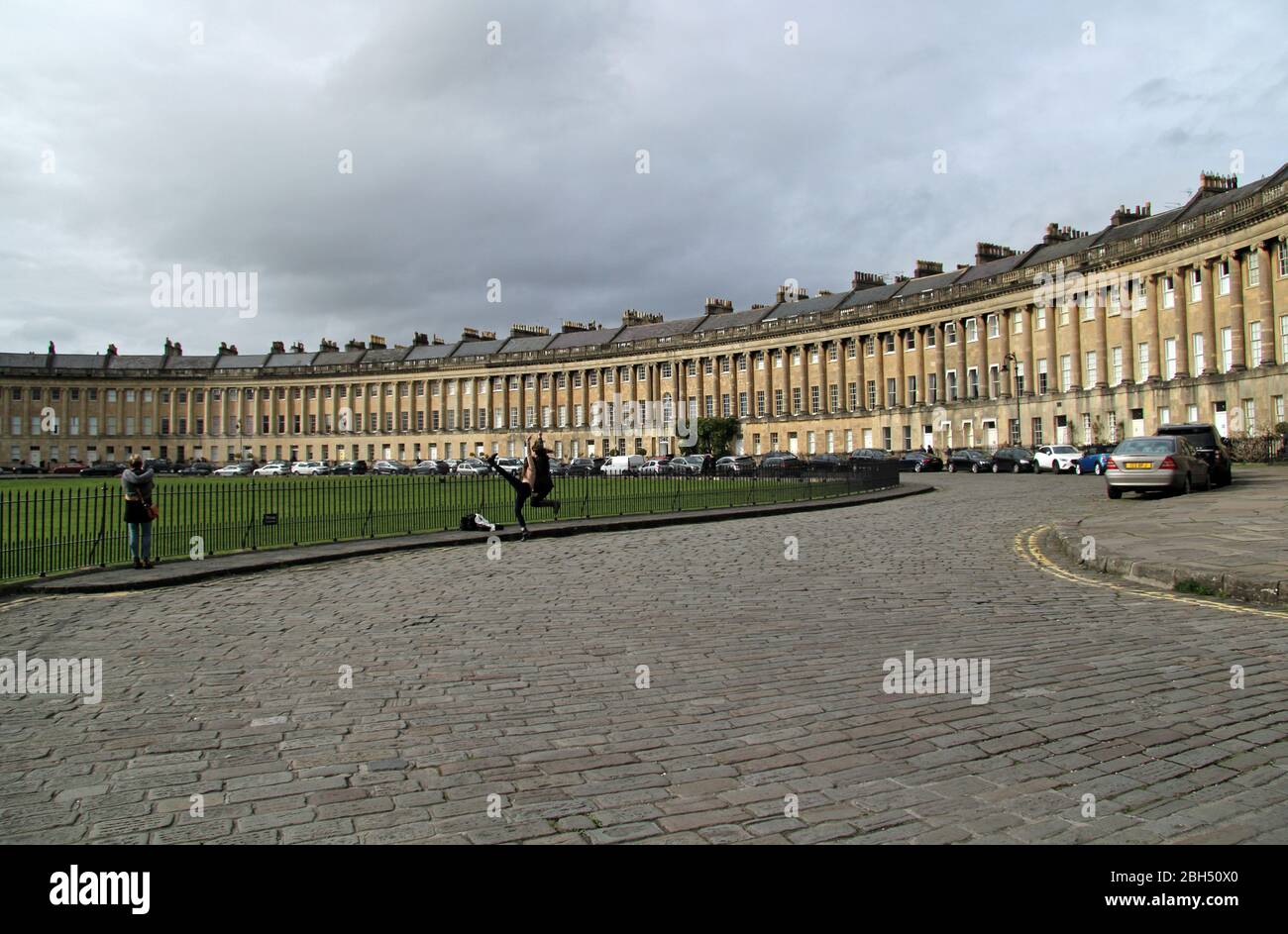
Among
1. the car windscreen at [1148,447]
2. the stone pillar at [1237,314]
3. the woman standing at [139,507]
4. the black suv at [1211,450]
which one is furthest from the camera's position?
the stone pillar at [1237,314]

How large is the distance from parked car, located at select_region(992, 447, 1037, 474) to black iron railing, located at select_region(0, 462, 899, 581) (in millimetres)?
16968

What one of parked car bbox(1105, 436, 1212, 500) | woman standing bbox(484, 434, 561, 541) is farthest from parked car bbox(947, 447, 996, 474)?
woman standing bbox(484, 434, 561, 541)

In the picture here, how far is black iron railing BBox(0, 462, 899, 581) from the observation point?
15.5 metres

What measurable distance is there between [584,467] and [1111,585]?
170 ft

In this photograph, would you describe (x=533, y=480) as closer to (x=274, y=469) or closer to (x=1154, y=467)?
(x=1154, y=467)

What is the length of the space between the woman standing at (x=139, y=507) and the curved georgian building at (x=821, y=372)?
49469 mm

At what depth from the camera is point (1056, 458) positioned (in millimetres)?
47062

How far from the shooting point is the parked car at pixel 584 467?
179ft

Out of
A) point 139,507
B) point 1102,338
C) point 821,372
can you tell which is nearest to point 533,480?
point 139,507

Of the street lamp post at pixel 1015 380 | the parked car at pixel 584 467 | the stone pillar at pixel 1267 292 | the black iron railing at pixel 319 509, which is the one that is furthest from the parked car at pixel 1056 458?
the parked car at pixel 584 467

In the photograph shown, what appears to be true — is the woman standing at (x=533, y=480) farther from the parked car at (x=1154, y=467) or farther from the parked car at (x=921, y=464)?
the parked car at (x=921, y=464)

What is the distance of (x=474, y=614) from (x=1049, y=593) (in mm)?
6444

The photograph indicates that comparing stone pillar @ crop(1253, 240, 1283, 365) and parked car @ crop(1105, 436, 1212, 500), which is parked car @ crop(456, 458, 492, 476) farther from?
stone pillar @ crop(1253, 240, 1283, 365)

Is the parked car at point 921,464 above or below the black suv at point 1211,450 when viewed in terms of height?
above
